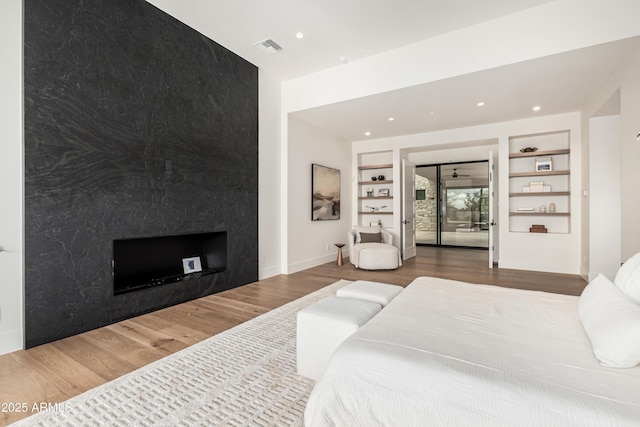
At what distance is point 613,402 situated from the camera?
960 mm

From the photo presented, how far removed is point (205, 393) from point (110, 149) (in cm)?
246

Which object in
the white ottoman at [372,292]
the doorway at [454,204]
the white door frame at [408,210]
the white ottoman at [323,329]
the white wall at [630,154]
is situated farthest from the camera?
the doorway at [454,204]

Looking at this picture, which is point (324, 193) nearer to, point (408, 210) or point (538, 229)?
point (408, 210)

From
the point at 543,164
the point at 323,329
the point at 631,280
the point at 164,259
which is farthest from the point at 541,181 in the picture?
the point at 164,259

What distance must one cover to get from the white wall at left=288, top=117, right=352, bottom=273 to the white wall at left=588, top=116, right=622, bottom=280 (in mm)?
4357

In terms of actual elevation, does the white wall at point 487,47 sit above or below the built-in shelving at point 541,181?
above

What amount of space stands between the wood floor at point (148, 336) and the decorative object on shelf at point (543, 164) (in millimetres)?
1962

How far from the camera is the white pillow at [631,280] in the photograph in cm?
144

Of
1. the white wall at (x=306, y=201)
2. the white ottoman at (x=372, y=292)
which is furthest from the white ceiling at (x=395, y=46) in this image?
the white ottoman at (x=372, y=292)

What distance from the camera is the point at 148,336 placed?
2.69 m

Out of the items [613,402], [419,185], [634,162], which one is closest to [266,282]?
[613,402]

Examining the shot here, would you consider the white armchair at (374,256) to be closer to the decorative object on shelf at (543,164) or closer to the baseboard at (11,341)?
the decorative object on shelf at (543,164)

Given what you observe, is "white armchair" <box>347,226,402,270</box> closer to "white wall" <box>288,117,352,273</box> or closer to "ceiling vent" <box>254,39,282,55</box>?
"white wall" <box>288,117,352,273</box>

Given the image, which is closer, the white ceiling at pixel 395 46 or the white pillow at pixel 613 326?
the white pillow at pixel 613 326
